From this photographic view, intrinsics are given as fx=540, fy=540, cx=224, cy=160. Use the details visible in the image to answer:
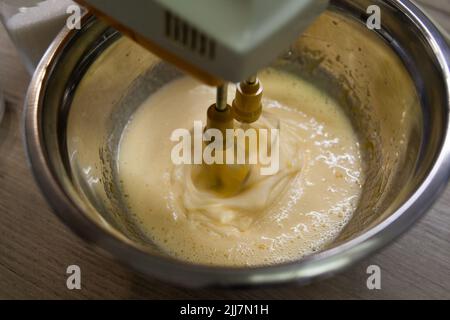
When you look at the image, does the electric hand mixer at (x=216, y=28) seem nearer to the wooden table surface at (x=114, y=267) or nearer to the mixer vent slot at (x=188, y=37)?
the mixer vent slot at (x=188, y=37)

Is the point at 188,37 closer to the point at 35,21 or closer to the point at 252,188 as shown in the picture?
the point at 252,188

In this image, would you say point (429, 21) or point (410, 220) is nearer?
point (410, 220)

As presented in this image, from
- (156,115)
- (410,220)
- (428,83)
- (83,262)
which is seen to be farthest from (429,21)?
(83,262)

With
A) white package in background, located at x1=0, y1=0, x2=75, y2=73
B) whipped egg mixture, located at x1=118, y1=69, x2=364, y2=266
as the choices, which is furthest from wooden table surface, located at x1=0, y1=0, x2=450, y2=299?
white package in background, located at x1=0, y1=0, x2=75, y2=73

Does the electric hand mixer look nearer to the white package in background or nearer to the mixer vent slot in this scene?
the mixer vent slot

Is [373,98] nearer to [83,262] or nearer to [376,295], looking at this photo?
[376,295]
